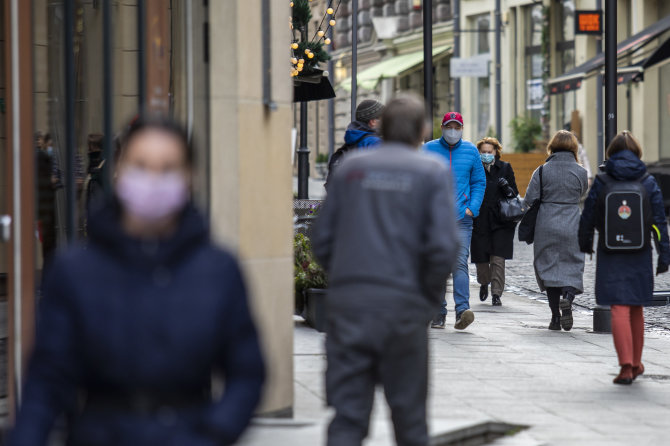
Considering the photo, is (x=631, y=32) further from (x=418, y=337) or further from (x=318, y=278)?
(x=418, y=337)

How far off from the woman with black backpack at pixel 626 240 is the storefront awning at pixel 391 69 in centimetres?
3322

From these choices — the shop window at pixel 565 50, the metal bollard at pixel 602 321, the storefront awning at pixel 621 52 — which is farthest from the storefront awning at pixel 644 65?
the metal bollard at pixel 602 321

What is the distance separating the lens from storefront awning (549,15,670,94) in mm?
27602

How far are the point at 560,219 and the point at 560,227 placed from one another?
7cm

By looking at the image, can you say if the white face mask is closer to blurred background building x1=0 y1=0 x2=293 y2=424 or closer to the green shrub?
the green shrub

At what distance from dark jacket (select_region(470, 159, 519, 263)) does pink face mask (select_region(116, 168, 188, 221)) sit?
35.9ft

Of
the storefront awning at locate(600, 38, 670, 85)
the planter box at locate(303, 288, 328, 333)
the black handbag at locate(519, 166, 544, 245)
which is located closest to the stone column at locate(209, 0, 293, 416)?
the planter box at locate(303, 288, 328, 333)

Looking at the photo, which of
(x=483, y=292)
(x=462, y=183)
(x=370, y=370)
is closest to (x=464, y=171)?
(x=462, y=183)

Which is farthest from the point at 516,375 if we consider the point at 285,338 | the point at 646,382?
the point at 285,338

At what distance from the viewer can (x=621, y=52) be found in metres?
28.2

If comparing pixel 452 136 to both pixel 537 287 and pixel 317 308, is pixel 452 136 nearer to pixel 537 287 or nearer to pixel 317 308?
pixel 317 308

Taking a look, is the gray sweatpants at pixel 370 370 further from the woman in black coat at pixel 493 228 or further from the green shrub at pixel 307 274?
the woman in black coat at pixel 493 228

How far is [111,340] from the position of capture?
2.80 metres

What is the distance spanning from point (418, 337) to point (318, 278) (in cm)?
539
